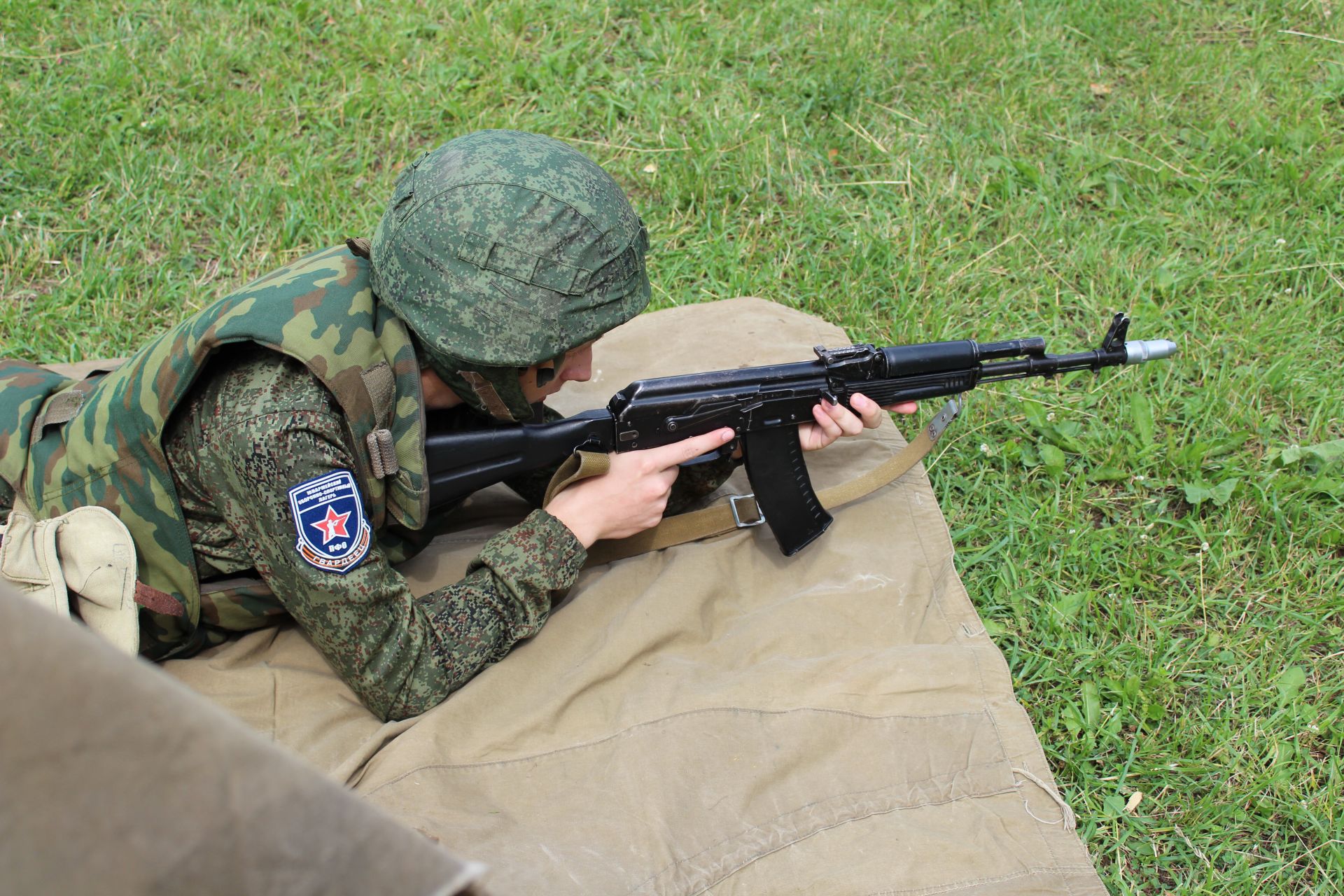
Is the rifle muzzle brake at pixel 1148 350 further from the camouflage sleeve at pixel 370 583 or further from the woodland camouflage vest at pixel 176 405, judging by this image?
the woodland camouflage vest at pixel 176 405

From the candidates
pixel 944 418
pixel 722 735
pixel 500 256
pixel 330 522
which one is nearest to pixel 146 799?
pixel 330 522

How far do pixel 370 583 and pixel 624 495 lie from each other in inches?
33.4

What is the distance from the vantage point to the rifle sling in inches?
132

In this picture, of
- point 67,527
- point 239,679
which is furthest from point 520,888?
point 67,527

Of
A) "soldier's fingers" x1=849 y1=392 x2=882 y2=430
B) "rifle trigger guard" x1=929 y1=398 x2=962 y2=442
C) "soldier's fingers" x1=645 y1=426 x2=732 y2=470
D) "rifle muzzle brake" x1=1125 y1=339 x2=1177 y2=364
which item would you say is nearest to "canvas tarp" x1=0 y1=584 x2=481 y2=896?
"soldier's fingers" x1=645 y1=426 x2=732 y2=470

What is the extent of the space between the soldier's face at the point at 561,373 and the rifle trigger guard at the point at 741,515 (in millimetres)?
752

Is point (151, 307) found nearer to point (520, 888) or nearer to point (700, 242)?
point (700, 242)

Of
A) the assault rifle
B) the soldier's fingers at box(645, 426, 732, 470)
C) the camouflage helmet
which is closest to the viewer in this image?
the camouflage helmet

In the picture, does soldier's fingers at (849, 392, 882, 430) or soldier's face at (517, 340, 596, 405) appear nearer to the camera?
soldier's face at (517, 340, 596, 405)

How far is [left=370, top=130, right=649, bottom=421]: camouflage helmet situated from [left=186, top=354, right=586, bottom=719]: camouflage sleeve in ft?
1.28

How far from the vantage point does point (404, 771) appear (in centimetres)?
259

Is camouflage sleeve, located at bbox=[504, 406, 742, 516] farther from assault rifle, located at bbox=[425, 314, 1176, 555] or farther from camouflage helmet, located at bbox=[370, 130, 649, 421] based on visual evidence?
camouflage helmet, located at bbox=[370, 130, 649, 421]

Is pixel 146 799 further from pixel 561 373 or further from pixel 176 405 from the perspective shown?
pixel 561 373

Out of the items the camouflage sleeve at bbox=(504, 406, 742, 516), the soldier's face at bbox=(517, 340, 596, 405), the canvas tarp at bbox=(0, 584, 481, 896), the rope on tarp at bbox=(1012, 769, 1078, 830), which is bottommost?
the rope on tarp at bbox=(1012, 769, 1078, 830)
